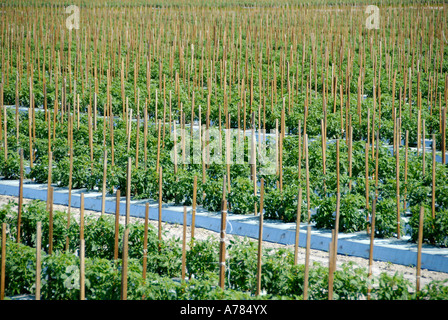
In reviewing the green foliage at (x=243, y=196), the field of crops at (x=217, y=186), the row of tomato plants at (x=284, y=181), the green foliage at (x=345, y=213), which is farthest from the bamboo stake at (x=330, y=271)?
the green foliage at (x=243, y=196)

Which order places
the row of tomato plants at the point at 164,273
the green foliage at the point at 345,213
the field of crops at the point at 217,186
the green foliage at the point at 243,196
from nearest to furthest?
1. the row of tomato plants at the point at 164,273
2. the field of crops at the point at 217,186
3. the green foliage at the point at 345,213
4. the green foliage at the point at 243,196

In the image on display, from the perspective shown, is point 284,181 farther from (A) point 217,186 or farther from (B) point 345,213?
(B) point 345,213

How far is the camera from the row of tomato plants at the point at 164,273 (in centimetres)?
428

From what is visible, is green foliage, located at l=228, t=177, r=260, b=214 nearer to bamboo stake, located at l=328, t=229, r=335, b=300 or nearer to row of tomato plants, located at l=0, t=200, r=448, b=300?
row of tomato plants, located at l=0, t=200, r=448, b=300

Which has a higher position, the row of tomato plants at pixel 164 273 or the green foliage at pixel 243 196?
the green foliage at pixel 243 196

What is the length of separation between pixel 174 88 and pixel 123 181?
15.1 feet

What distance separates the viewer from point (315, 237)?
6.19 metres

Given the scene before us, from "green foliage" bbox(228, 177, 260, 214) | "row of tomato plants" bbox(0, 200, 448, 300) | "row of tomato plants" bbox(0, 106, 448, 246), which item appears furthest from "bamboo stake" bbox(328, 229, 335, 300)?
"green foliage" bbox(228, 177, 260, 214)

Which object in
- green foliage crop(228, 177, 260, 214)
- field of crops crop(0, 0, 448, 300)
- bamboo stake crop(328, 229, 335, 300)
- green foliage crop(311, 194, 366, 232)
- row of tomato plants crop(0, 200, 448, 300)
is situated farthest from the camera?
green foliage crop(228, 177, 260, 214)

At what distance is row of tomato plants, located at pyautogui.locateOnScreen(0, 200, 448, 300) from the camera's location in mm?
4277

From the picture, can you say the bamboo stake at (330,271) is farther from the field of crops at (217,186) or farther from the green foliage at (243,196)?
the green foliage at (243,196)

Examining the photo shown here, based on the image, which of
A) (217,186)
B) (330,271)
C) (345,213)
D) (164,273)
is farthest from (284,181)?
(330,271)

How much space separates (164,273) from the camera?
520cm
